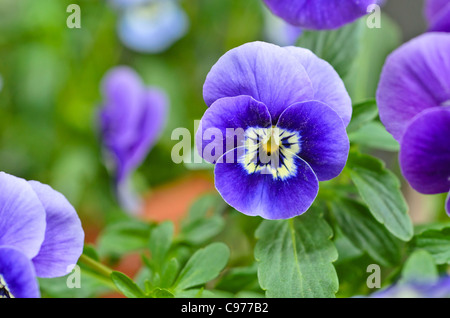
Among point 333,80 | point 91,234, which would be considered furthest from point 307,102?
point 91,234

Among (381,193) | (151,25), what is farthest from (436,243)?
(151,25)

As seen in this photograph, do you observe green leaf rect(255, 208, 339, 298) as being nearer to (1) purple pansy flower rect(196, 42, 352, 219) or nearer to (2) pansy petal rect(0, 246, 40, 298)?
(1) purple pansy flower rect(196, 42, 352, 219)

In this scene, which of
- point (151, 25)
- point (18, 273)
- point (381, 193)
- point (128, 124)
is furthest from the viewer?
point (151, 25)

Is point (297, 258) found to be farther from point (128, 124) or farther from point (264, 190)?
point (128, 124)

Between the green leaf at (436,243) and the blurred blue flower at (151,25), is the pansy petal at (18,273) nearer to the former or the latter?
the green leaf at (436,243)

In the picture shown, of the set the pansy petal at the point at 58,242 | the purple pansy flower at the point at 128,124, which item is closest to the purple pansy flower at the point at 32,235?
the pansy petal at the point at 58,242
